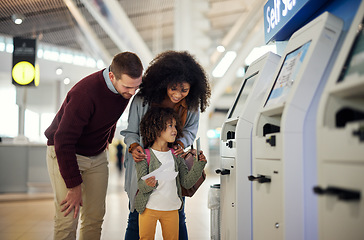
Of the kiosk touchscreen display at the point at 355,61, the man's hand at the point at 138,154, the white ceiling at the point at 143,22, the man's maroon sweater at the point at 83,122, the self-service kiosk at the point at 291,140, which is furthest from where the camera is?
the white ceiling at the point at 143,22

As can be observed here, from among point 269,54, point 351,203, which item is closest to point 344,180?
point 351,203

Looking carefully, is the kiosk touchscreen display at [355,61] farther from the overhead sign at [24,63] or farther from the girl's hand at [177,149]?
the overhead sign at [24,63]

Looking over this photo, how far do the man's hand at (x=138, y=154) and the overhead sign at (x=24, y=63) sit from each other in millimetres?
4953

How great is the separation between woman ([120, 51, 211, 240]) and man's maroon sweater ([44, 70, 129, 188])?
0.45 feet

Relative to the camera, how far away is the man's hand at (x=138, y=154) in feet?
6.23

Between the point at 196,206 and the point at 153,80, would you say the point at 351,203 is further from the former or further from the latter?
the point at 196,206

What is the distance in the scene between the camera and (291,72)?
1.51 m

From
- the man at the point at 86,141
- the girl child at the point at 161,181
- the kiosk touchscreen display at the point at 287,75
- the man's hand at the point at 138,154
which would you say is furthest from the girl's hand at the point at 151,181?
the kiosk touchscreen display at the point at 287,75

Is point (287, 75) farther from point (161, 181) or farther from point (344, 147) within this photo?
point (161, 181)

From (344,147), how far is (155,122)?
1146mm

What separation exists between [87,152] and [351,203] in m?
1.49

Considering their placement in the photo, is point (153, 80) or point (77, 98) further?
point (153, 80)

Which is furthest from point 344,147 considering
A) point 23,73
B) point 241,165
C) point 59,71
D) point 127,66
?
A: point 59,71

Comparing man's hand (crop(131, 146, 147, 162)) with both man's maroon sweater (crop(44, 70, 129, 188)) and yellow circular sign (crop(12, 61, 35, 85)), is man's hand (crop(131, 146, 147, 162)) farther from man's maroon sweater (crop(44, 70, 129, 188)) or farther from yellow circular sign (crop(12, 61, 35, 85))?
yellow circular sign (crop(12, 61, 35, 85))
